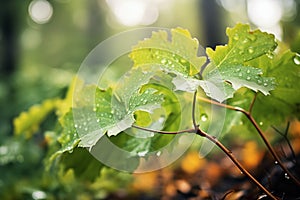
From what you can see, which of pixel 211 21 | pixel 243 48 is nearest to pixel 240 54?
pixel 243 48

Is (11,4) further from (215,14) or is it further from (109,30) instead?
(109,30)

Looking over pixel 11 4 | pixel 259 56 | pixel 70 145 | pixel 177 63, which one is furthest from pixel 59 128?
pixel 11 4

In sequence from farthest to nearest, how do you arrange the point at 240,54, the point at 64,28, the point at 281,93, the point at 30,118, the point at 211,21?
1. the point at 64,28
2. the point at 211,21
3. the point at 30,118
4. the point at 281,93
5. the point at 240,54

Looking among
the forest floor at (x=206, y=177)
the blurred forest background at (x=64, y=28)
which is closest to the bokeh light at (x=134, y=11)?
the blurred forest background at (x=64, y=28)

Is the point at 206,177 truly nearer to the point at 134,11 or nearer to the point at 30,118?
the point at 30,118

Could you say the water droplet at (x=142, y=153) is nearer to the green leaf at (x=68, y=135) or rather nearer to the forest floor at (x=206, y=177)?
the green leaf at (x=68, y=135)

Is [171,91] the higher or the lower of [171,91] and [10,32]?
the lower

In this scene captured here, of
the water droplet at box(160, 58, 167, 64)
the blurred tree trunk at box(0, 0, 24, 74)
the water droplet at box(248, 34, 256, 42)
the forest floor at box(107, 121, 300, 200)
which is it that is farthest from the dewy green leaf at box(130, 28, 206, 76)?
the blurred tree trunk at box(0, 0, 24, 74)
